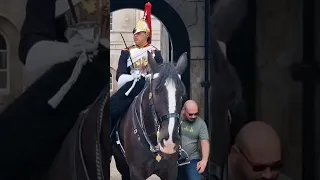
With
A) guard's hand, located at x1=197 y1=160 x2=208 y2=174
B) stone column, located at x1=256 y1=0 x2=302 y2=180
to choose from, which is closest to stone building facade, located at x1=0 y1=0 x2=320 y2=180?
stone column, located at x1=256 y1=0 x2=302 y2=180

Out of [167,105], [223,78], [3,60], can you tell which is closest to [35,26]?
[3,60]

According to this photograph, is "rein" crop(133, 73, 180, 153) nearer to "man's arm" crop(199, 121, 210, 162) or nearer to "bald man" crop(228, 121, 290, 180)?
"man's arm" crop(199, 121, 210, 162)

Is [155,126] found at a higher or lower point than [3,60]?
lower

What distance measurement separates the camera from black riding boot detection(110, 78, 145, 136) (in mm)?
5242

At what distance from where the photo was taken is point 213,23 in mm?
3109

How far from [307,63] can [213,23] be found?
22.2 inches

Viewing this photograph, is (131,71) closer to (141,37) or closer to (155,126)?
(141,37)

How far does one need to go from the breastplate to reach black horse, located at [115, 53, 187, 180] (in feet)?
0.69

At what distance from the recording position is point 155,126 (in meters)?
4.87

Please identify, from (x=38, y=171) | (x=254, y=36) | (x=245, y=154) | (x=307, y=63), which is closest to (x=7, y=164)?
(x=38, y=171)

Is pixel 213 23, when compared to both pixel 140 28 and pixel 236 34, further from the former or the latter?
pixel 140 28

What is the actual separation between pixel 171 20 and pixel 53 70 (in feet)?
11.1

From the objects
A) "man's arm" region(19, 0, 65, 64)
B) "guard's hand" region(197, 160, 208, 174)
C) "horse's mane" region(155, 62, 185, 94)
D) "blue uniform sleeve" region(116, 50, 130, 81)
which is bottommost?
"guard's hand" region(197, 160, 208, 174)

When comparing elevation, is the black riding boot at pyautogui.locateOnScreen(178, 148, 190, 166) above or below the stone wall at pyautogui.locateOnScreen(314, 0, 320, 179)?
below
